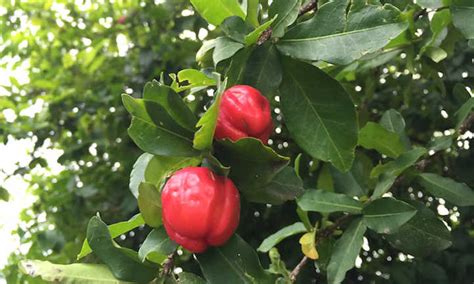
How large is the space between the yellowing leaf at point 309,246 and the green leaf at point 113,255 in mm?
357

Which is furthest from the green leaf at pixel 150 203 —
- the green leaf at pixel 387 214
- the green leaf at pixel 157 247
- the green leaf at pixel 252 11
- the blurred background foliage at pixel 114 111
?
the blurred background foliage at pixel 114 111

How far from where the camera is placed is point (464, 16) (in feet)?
3.60

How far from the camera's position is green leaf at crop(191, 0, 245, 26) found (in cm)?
100

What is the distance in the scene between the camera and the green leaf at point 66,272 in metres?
0.81

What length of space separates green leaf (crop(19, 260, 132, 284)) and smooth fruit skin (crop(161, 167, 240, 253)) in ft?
0.39

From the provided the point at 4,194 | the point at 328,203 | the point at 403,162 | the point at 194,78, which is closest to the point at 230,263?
→ the point at 194,78

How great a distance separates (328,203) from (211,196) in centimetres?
47

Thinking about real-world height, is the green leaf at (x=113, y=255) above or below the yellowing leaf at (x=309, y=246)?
above

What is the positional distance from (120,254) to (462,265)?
4.54ft

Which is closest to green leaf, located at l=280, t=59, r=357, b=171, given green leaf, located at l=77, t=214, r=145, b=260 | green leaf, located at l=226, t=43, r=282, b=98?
green leaf, located at l=226, t=43, r=282, b=98

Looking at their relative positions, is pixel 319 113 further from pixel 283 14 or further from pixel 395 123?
pixel 395 123

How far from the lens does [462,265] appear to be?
6.27 ft

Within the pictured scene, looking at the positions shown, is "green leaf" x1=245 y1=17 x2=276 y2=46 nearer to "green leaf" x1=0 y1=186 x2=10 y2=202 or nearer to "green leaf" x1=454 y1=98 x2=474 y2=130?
"green leaf" x1=454 y1=98 x2=474 y2=130

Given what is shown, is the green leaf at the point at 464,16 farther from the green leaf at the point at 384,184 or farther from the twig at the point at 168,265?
the twig at the point at 168,265
